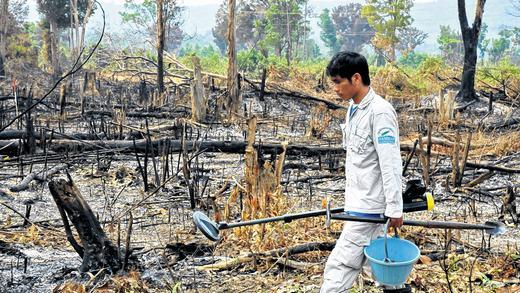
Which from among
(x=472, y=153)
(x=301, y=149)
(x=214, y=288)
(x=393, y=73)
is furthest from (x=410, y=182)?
(x=393, y=73)

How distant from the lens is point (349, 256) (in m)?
3.36

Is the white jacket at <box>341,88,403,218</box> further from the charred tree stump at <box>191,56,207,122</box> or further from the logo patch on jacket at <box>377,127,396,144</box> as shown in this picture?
the charred tree stump at <box>191,56,207,122</box>

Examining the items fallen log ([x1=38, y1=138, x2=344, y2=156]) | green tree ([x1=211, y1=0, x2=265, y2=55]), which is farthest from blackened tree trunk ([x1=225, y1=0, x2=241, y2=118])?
green tree ([x1=211, y1=0, x2=265, y2=55])

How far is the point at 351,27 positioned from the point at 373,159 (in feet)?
268

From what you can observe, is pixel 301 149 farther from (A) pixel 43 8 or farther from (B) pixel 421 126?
(A) pixel 43 8

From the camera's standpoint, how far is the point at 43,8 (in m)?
32.9

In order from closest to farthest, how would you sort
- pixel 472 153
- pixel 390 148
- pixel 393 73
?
pixel 390 148 → pixel 472 153 → pixel 393 73

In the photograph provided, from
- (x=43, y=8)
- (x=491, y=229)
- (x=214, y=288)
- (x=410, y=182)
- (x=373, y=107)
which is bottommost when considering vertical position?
(x=214, y=288)

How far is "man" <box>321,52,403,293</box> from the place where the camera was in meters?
3.16

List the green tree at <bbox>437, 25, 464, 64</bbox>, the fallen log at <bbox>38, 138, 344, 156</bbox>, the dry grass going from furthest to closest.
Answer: the green tree at <bbox>437, 25, 464, 64</bbox> → the dry grass → the fallen log at <bbox>38, 138, 344, 156</bbox>

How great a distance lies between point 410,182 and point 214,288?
1681 mm

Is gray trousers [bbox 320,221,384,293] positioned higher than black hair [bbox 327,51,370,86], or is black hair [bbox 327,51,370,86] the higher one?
black hair [bbox 327,51,370,86]

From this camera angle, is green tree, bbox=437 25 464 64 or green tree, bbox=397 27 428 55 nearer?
green tree, bbox=437 25 464 64

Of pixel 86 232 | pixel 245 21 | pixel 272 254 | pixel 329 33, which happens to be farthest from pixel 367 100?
pixel 329 33
